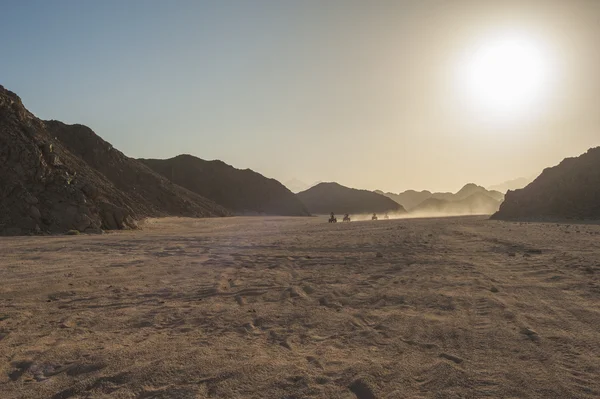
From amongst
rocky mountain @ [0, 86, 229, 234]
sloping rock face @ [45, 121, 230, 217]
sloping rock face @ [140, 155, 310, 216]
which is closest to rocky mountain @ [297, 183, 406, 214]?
sloping rock face @ [140, 155, 310, 216]

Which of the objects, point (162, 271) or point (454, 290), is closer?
point (454, 290)

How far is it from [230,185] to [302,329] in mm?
92387

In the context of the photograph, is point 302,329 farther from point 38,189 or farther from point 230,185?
point 230,185

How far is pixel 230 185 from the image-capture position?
96.2m

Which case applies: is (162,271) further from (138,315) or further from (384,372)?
(384,372)

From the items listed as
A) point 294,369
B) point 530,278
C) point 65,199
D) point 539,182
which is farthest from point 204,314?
point 539,182

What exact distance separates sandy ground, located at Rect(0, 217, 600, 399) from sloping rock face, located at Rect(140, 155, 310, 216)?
7878cm

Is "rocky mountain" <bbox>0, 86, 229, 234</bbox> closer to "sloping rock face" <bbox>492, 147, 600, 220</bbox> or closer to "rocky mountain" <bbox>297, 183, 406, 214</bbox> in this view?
"sloping rock face" <bbox>492, 147, 600, 220</bbox>

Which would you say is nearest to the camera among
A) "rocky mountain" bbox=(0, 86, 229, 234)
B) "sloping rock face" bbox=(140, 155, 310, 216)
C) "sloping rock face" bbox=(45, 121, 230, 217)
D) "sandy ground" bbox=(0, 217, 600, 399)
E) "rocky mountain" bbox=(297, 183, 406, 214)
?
"sandy ground" bbox=(0, 217, 600, 399)

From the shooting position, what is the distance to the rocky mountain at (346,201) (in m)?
126

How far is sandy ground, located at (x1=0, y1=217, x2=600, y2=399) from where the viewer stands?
4.01 m

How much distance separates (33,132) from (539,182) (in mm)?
44366

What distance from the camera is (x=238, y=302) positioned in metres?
7.26

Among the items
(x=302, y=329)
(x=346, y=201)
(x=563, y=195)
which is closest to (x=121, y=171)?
(x=563, y=195)
